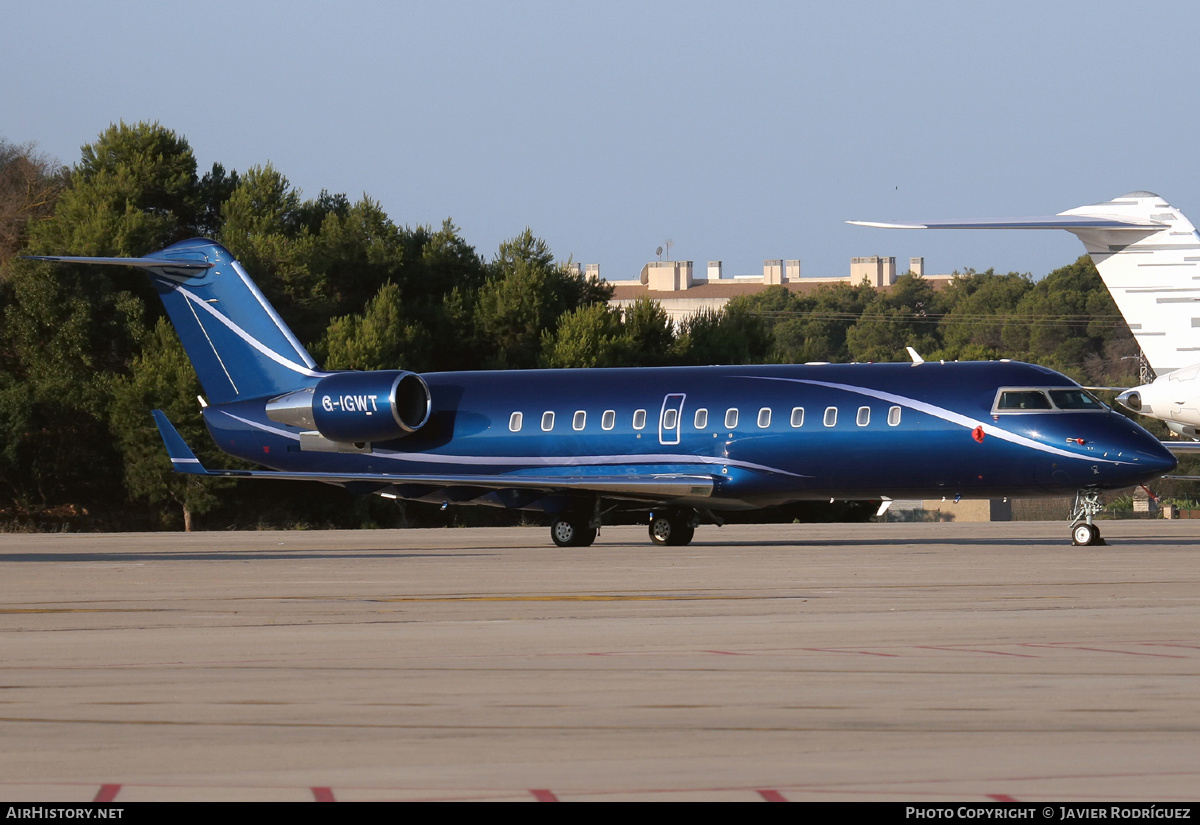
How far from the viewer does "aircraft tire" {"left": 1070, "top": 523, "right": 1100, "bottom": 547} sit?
2748 centimetres

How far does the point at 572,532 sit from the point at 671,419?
3.18 meters

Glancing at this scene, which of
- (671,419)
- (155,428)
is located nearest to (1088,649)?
(671,419)

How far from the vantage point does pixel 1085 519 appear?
27703 millimetres

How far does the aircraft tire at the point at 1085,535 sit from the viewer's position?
90.2ft

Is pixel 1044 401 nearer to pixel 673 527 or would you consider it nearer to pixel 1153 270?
pixel 1153 270

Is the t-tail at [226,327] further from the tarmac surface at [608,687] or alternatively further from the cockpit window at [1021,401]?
the cockpit window at [1021,401]

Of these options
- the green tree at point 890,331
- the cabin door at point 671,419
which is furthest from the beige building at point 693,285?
the cabin door at point 671,419

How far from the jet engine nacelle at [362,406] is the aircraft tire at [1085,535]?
41.5 ft

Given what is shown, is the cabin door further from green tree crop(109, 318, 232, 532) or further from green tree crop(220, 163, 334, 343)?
green tree crop(220, 163, 334, 343)

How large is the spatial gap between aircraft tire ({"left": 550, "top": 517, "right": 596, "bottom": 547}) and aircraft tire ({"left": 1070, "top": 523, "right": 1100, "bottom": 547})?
908 centimetres

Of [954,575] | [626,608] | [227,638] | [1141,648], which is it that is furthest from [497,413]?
[1141,648]

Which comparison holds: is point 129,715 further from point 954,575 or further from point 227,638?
point 954,575

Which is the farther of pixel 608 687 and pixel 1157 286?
pixel 1157 286
